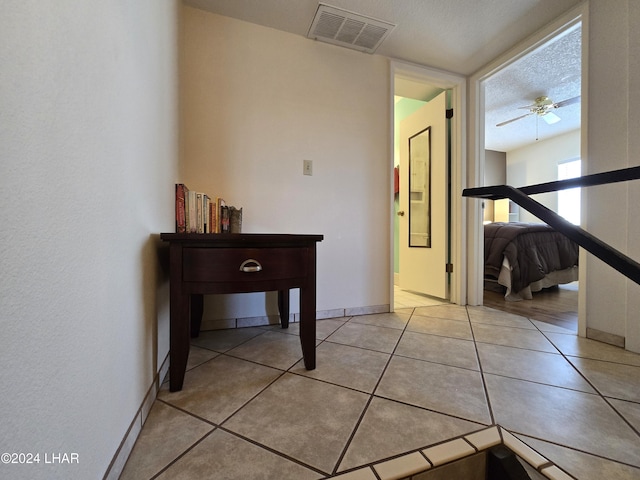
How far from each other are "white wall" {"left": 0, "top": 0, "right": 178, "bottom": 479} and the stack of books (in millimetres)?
398

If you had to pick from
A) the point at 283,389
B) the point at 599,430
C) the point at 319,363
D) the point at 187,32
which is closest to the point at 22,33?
the point at 283,389

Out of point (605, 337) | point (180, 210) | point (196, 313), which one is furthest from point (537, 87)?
point (196, 313)

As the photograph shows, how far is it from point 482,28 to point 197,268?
2.39 m

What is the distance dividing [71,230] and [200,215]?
881mm

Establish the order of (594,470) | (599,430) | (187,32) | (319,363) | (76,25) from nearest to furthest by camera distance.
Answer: (76,25)
(594,470)
(599,430)
(319,363)
(187,32)

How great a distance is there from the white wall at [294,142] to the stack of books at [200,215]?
0.26 m

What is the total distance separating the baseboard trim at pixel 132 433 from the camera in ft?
1.99

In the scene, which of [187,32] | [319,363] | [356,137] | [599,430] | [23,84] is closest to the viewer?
[23,84]

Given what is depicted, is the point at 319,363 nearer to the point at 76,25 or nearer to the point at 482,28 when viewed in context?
the point at 76,25

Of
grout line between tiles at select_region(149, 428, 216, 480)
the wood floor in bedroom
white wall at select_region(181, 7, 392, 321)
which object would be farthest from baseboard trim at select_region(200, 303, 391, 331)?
the wood floor in bedroom

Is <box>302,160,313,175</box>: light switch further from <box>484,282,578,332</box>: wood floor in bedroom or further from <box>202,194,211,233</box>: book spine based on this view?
<box>484,282,578,332</box>: wood floor in bedroom

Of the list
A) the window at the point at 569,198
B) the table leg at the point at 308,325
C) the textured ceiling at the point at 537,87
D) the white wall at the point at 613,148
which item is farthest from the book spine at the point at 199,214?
the window at the point at 569,198

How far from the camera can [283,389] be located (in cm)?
100

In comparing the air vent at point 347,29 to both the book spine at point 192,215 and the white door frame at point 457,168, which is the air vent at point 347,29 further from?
the book spine at point 192,215
